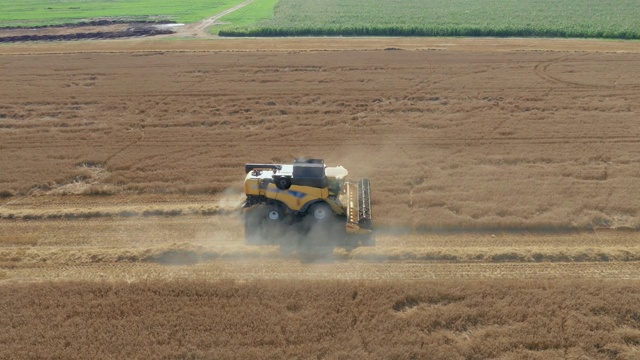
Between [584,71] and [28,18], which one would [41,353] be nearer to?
[584,71]

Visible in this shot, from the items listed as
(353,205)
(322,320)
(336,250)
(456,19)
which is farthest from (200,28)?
(322,320)

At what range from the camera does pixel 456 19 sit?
45.9m

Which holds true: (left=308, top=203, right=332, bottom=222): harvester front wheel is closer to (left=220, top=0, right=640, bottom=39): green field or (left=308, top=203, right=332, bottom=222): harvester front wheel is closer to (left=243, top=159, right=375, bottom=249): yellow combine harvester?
(left=243, top=159, right=375, bottom=249): yellow combine harvester

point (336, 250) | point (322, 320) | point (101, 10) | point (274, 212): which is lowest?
point (322, 320)

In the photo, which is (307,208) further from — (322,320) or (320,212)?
(322,320)

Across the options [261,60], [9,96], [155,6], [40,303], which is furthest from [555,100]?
[155,6]

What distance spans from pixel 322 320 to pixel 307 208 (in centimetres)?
420

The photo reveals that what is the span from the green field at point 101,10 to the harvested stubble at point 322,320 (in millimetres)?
45041

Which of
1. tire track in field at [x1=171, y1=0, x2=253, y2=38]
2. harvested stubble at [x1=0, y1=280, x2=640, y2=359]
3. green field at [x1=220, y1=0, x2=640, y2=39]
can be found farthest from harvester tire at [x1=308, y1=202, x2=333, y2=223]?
tire track in field at [x1=171, y1=0, x2=253, y2=38]

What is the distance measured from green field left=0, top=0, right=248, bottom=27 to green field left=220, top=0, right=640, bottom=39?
36.2 ft

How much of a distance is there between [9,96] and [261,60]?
15490 mm

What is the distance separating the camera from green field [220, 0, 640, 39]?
4081 cm

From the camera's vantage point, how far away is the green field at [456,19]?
1607 inches

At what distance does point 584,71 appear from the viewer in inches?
1147
